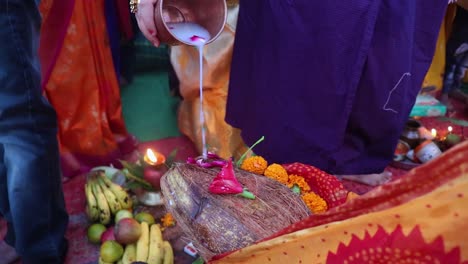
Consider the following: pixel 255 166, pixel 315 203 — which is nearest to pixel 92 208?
pixel 255 166

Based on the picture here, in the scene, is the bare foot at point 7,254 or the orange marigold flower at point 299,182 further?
the bare foot at point 7,254

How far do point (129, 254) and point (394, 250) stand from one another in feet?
3.55

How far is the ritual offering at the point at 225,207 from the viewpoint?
94 cm

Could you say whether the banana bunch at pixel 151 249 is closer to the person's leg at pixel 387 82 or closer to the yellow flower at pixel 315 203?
the yellow flower at pixel 315 203

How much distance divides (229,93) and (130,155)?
720 millimetres

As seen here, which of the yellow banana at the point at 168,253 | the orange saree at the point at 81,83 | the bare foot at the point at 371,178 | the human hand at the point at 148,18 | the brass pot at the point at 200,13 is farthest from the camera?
the bare foot at the point at 371,178

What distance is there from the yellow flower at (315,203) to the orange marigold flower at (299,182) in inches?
1.4

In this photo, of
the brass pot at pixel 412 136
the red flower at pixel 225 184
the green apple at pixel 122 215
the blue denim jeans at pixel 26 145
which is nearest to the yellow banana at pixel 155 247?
the green apple at pixel 122 215

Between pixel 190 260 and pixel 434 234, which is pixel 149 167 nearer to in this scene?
pixel 190 260

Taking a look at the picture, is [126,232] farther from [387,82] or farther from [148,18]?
[387,82]

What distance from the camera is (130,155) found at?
7.40 feet

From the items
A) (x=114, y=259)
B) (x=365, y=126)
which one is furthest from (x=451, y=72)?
(x=114, y=259)

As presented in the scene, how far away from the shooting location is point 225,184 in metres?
1.01

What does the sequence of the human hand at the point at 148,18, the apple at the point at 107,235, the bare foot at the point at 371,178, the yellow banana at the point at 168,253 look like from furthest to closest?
1. the bare foot at the point at 371,178
2. the apple at the point at 107,235
3. the yellow banana at the point at 168,253
4. the human hand at the point at 148,18
